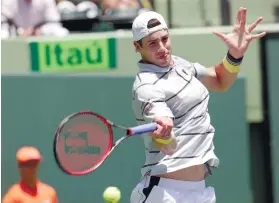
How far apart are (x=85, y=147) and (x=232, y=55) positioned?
86cm

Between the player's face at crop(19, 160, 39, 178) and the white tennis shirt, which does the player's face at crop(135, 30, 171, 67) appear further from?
the player's face at crop(19, 160, 39, 178)

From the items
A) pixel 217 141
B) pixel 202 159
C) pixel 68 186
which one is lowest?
pixel 68 186

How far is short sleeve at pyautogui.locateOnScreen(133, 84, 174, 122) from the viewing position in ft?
11.6

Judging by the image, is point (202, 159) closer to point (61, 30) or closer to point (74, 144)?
point (74, 144)

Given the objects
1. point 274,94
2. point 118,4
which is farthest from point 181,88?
point 118,4

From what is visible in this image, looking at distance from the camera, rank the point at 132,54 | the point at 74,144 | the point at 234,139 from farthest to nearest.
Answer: the point at 132,54 < the point at 234,139 < the point at 74,144

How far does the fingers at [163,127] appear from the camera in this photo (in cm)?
345

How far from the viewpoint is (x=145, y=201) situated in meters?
3.81

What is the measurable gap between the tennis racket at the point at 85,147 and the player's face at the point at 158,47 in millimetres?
363

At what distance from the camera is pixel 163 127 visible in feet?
11.3

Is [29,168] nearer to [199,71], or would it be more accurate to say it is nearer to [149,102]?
[199,71]

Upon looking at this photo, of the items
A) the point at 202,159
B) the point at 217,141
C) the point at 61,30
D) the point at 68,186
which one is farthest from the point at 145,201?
the point at 61,30

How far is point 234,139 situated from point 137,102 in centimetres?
236

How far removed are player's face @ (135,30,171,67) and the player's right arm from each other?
0.49ft
